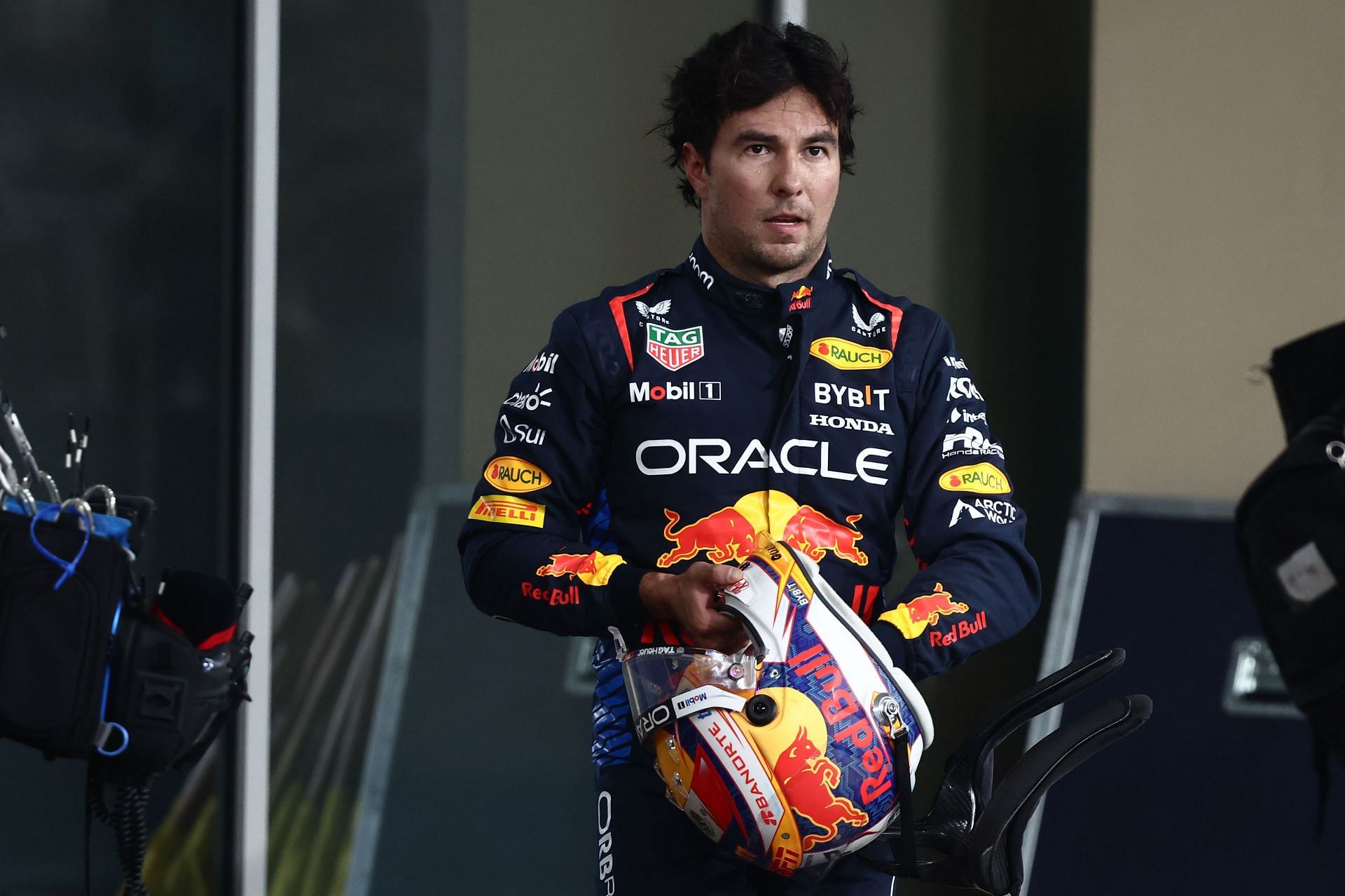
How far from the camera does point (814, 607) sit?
4.63 feet

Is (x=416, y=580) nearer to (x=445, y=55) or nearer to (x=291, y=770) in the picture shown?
(x=291, y=770)

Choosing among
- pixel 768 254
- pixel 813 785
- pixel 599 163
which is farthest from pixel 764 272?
pixel 599 163

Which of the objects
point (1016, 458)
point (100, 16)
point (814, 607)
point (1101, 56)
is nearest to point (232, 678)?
point (814, 607)

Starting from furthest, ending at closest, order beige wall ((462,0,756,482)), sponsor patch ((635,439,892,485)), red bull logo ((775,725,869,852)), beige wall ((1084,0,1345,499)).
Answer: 1. beige wall ((462,0,756,482))
2. beige wall ((1084,0,1345,499))
3. sponsor patch ((635,439,892,485))
4. red bull logo ((775,725,869,852))

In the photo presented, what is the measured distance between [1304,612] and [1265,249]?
1962 mm

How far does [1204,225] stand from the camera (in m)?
3.20

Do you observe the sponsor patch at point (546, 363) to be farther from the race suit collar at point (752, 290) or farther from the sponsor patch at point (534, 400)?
the race suit collar at point (752, 290)

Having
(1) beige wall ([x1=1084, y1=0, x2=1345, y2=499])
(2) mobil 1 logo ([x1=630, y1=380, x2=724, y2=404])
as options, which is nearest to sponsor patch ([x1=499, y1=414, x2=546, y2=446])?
(2) mobil 1 logo ([x1=630, y1=380, x2=724, y2=404])

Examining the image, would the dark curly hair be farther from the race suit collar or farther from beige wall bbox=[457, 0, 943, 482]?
beige wall bbox=[457, 0, 943, 482]

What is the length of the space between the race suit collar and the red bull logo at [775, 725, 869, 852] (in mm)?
505

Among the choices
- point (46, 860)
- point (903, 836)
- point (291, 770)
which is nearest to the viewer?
point (903, 836)

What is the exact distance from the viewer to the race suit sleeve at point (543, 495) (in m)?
1.54

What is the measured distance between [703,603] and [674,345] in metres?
0.34

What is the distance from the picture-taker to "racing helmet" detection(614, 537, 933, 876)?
137 cm
